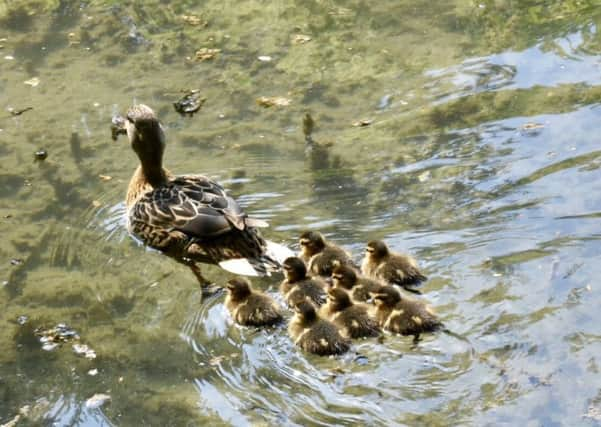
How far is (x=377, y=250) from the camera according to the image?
19.9ft

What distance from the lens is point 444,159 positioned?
7336 millimetres

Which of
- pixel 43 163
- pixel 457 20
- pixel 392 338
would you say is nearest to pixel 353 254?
pixel 392 338

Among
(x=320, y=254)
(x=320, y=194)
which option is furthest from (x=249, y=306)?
(x=320, y=194)

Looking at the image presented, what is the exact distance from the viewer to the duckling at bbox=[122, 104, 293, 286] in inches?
262

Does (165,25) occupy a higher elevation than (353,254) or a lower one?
higher

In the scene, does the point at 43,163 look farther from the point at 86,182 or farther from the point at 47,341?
the point at 47,341

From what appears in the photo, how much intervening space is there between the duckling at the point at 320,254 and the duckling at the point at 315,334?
1.75 feet

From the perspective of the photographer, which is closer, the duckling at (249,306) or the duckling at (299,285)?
the duckling at (249,306)

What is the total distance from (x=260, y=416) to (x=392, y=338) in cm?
94

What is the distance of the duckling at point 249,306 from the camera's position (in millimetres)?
5809

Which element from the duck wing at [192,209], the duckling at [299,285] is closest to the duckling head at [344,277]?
the duckling at [299,285]

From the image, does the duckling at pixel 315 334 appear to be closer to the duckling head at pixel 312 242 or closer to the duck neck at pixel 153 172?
the duckling head at pixel 312 242

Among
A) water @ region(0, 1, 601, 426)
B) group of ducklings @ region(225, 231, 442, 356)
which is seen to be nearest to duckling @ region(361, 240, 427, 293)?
group of ducklings @ region(225, 231, 442, 356)

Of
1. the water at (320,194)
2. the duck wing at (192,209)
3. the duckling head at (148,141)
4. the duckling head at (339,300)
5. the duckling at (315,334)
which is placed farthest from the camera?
the duckling head at (148,141)
